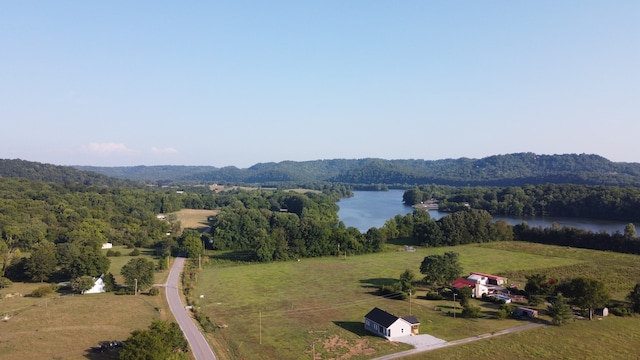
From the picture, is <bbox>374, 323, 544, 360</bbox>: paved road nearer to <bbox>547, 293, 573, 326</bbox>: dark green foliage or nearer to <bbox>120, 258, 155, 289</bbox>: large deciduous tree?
<bbox>547, 293, 573, 326</bbox>: dark green foliage

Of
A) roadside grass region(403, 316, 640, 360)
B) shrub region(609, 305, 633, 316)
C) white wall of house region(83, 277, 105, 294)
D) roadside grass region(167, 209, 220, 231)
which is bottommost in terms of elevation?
roadside grass region(167, 209, 220, 231)

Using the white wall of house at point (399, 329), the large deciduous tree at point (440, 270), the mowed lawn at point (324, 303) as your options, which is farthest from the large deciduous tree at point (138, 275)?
the large deciduous tree at point (440, 270)

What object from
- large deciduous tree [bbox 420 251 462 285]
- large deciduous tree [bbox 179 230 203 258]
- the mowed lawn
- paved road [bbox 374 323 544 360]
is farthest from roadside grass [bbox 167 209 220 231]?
paved road [bbox 374 323 544 360]

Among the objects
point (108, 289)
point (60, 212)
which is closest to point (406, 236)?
point (108, 289)

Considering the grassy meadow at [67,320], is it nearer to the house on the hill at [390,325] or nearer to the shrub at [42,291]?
the shrub at [42,291]

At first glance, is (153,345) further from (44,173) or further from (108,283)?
(44,173)

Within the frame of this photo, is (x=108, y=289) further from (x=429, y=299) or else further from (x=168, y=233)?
(x=168, y=233)
